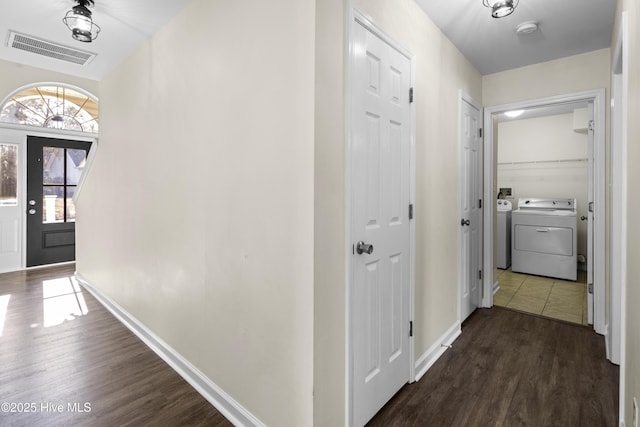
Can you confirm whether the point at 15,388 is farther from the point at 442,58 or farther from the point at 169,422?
the point at 442,58

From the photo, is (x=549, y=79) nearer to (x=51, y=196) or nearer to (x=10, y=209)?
(x=51, y=196)

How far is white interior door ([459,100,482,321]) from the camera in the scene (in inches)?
111

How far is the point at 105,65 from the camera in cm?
314

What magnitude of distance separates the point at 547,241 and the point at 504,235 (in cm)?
58

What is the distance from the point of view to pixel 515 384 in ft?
6.60

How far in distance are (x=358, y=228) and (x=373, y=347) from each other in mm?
659

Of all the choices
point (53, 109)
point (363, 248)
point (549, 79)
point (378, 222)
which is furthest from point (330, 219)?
point (53, 109)

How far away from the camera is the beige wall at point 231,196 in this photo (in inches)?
54.4

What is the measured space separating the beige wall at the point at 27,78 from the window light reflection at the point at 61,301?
2291 millimetres

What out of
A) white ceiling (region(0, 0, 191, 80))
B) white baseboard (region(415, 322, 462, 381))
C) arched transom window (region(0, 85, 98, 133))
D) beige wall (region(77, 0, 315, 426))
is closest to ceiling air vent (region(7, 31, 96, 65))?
white ceiling (region(0, 0, 191, 80))


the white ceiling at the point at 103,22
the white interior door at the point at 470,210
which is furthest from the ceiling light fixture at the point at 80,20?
the white interior door at the point at 470,210

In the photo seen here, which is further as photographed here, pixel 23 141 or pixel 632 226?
pixel 23 141

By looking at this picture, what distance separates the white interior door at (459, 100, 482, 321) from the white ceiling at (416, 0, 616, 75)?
0.49m

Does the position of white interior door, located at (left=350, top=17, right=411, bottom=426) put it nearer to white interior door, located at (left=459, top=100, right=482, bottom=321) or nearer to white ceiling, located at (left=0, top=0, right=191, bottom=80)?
white interior door, located at (left=459, top=100, right=482, bottom=321)
